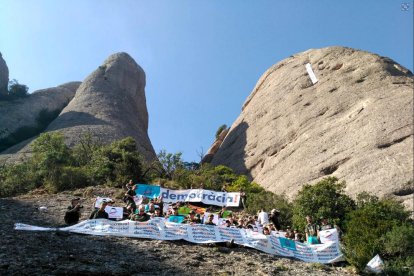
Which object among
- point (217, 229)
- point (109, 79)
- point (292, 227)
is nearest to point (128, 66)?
point (109, 79)

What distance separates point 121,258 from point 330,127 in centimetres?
2225

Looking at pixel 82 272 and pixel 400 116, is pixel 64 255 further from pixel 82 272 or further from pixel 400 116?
pixel 400 116

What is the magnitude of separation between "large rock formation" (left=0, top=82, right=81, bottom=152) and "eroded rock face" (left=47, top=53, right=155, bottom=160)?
121 inches

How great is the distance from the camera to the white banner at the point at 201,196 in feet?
83.4

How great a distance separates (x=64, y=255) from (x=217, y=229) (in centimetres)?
537

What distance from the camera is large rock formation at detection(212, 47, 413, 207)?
2614 cm

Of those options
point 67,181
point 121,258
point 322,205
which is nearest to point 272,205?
point 322,205

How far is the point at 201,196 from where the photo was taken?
2578cm

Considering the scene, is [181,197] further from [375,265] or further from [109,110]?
[109,110]

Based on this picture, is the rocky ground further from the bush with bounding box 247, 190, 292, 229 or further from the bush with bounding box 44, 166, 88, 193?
the bush with bounding box 44, 166, 88, 193

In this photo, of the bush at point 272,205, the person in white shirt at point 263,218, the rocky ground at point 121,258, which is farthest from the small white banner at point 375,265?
the bush at point 272,205

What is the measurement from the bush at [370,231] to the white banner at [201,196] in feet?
23.5

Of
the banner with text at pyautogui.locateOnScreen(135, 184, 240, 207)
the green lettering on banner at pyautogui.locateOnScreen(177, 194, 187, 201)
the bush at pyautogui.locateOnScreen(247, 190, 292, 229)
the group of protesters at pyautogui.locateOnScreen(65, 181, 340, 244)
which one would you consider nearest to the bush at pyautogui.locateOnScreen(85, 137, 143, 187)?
the banner with text at pyautogui.locateOnScreen(135, 184, 240, 207)

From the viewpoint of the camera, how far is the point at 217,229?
15.9m
